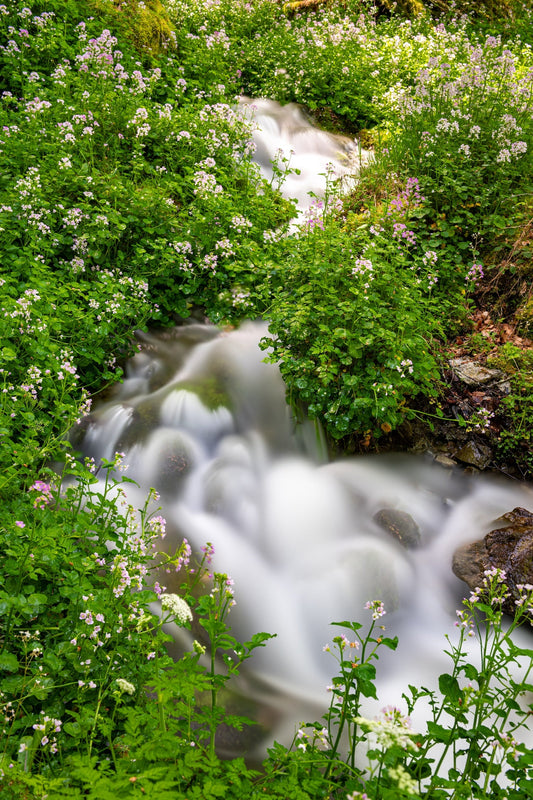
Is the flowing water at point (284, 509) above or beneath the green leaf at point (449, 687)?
above

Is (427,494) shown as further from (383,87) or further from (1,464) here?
(383,87)

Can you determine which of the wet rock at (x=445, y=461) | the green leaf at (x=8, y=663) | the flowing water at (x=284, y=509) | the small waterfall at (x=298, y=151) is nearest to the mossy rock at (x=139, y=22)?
the small waterfall at (x=298, y=151)

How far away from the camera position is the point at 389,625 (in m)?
3.31

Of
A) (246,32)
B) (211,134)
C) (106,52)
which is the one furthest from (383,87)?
(106,52)

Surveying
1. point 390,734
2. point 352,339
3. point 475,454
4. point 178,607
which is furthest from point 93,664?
point 475,454

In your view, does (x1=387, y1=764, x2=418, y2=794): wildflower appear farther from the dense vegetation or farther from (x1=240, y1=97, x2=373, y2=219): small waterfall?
(x1=240, y1=97, x2=373, y2=219): small waterfall

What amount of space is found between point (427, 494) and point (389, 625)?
1120 millimetres

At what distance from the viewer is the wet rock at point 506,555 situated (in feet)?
11.1

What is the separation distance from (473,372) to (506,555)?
5.22ft

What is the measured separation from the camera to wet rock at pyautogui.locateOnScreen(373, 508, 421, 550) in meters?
3.76

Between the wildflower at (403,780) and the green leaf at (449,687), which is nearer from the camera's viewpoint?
the wildflower at (403,780)

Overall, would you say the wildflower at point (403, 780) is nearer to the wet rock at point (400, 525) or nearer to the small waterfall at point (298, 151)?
the wet rock at point (400, 525)

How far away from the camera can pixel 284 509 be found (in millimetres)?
3895

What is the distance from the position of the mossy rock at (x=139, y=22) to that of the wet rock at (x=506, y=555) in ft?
24.2
